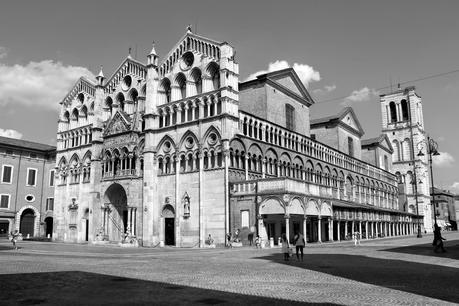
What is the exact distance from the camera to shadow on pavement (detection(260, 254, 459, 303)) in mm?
12352

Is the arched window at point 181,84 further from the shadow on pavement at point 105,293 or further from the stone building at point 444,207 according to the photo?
the stone building at point 444,207

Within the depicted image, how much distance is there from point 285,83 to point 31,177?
4084cm

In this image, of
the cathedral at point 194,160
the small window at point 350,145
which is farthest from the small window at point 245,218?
the small window at point 350,145

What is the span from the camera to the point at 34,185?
6356 cm

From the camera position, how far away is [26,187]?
62438mm

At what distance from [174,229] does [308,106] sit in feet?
88.9

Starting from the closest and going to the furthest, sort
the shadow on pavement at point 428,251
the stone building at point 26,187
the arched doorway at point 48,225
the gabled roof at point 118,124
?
the shadow on pavement at point 428,251, the gabled roof at point 118,124, the stone building at point 26,187, the arched doorway at point 48,225

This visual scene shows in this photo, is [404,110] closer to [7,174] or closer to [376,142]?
[376,142]

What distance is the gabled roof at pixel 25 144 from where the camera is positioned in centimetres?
6113

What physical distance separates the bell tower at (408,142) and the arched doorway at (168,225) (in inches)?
2503

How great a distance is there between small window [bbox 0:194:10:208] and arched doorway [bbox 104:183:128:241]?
62.7 ft

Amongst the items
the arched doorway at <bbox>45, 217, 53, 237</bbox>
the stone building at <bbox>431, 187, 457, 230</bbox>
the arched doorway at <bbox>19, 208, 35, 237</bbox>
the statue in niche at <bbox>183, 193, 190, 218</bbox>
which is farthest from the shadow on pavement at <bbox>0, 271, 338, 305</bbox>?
the stone building at <bbox>431, 187, 457, 230</bbox>

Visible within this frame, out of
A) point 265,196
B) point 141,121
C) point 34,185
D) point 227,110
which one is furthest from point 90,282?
point 34,185

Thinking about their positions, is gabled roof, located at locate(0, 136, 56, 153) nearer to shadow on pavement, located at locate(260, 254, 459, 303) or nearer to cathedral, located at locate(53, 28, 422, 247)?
cathedral, located at locate(53, 28, 422, 247)
